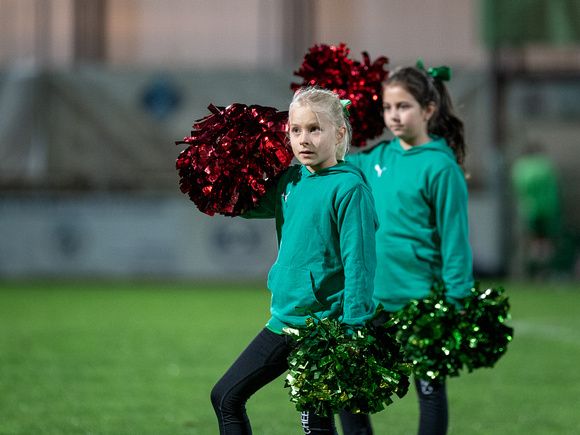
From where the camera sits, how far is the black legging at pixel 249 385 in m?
3.20

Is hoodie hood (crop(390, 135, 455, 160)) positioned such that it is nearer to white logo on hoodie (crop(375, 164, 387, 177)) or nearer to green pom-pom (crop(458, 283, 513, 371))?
white logo on hoodie (crop(375, 164, 387, 177))

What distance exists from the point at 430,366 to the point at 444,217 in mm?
612

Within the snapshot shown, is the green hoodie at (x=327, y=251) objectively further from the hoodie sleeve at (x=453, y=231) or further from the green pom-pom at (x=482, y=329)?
the green pom-pom at (x=482, y=329)

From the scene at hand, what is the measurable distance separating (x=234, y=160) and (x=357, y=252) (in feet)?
1.96

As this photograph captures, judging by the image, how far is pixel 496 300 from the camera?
4.10 meters

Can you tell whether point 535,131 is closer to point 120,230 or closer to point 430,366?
point 120,230

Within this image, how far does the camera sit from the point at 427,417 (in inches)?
154

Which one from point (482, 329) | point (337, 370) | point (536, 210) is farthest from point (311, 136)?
point (536, 210)

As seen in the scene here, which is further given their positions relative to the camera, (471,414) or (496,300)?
(471,414)

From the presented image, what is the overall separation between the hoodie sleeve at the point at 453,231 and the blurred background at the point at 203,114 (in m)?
9.38

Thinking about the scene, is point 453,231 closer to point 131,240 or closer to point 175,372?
point 175,372

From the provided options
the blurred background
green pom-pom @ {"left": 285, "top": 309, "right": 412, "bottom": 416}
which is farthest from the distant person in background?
green pom-pom @ {"left": 285, "top": 309, "right": 412, "bottom": 416}

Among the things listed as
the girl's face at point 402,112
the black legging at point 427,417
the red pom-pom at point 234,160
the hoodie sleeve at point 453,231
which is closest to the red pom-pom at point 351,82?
the girl's face at point 402,112

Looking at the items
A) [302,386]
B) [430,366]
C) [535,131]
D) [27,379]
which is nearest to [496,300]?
[430,366]
